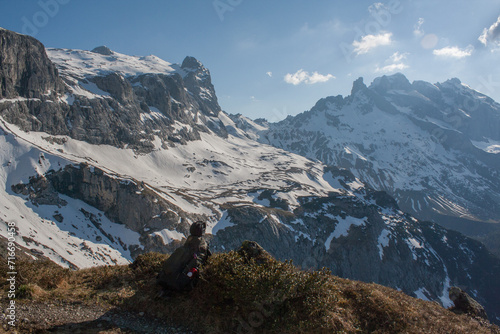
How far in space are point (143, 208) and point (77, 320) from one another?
334 feet

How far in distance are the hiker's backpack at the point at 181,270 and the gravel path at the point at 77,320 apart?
→ 118cm

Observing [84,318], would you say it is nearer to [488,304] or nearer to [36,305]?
[36,305]

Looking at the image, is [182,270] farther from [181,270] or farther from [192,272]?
[192,272]

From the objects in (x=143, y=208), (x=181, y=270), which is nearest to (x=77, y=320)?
(x=181, y=270)

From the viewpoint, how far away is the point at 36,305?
9141mm

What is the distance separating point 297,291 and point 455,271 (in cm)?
19371

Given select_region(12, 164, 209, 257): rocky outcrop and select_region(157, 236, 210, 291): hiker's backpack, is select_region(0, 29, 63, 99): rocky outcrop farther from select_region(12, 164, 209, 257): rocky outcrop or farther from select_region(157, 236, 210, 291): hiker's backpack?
select_region(157, 236, 210, 291): hiker's backpack

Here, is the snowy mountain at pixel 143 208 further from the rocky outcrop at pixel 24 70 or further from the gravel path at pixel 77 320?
the gravel path at pixel 77 320

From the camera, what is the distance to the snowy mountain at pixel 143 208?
302 ft

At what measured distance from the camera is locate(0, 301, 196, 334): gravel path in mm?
7998

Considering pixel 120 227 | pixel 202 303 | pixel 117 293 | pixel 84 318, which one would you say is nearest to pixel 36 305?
pixel 84 318

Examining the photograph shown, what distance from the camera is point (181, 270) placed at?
10117 millimetres

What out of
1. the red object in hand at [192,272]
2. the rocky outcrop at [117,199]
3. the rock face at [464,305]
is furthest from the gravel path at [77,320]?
the rocky outcrop at [117,199]

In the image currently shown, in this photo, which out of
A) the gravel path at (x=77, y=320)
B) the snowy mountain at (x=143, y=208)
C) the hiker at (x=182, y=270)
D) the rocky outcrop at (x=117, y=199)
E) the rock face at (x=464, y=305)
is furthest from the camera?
the rocky outcrop at (x=117, y=199)
